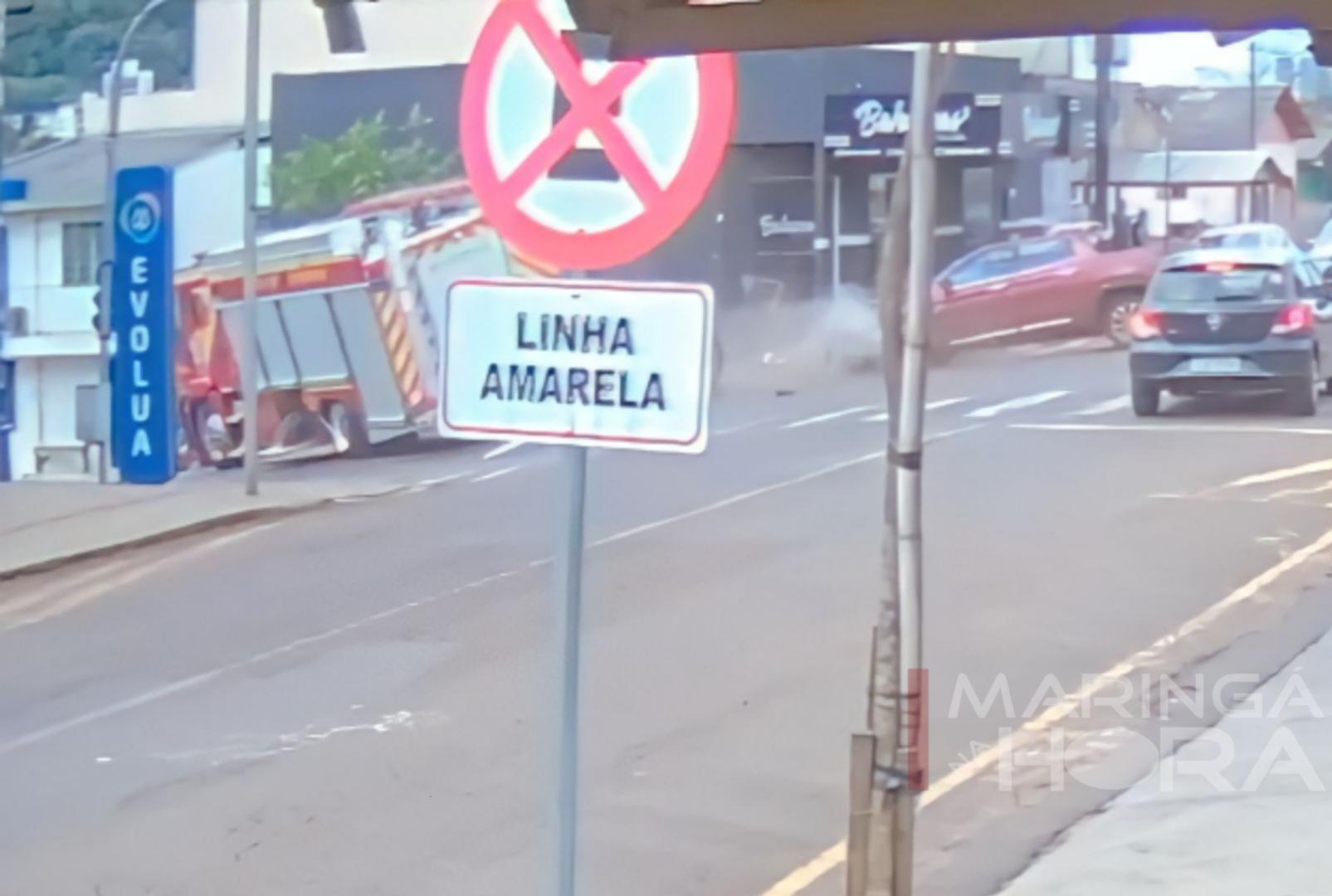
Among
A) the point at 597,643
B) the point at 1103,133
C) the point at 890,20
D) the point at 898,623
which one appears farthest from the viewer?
the point at 1103,133

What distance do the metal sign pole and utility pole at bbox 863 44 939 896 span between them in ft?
4.20

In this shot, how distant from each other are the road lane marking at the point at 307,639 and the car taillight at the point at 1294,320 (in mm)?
3724

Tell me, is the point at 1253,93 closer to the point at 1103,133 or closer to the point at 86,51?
the point at 1103,133

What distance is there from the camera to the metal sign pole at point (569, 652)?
3.91 meters

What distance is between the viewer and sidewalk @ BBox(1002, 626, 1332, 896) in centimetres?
581

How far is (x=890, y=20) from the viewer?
305 centimetres

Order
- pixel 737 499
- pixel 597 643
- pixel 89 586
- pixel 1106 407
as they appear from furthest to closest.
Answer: pixel 1106 407
pixel 737 499
pixel 89 586
pixel 597 643

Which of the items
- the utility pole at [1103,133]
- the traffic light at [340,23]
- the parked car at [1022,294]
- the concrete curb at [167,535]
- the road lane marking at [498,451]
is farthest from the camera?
the parked car at [1022,294]

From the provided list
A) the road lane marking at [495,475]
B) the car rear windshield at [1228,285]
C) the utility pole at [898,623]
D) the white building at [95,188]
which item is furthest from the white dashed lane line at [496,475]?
the utility pole at [898,623]

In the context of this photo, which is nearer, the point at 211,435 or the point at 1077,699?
the point at 1077,699

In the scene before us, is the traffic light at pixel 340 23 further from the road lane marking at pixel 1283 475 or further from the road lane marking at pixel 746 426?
the road lane marking at pixel 746 426

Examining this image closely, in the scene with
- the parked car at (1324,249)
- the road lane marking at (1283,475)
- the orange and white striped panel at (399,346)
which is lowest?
the road lane marking at (1283,475)

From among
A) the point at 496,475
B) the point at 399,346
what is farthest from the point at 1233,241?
the point at 399,346

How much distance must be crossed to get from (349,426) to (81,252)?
2965 mm
